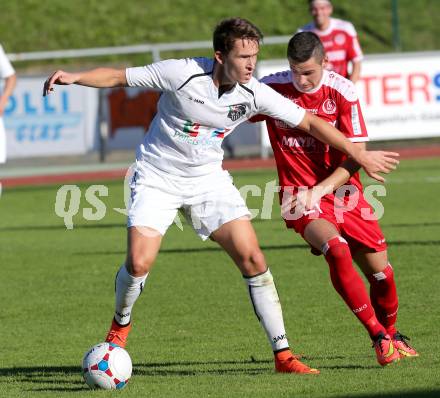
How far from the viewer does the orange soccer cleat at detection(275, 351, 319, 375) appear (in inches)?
251

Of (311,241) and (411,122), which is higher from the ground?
(311,241)

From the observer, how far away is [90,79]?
634cm

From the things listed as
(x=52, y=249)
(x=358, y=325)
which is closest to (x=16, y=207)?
(x=52, y=249)

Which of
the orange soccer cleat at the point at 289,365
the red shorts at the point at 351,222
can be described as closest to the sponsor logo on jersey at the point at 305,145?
the red shorts at the point at 351,222

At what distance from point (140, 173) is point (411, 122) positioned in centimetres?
1515

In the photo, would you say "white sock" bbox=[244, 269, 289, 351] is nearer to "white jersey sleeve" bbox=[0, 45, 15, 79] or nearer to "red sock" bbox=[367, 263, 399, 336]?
"red sock" bbox=[367, 263, 399, 336]

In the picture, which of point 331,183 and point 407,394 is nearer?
point 407,394

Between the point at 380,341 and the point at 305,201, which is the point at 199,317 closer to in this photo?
the point at 305,201

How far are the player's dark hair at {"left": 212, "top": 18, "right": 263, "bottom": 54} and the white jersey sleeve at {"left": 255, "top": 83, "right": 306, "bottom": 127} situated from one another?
0.35 meters

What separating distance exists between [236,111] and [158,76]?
48 centimetres

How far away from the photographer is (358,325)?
7957 mm

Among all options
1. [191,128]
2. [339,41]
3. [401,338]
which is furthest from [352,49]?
[191,128]

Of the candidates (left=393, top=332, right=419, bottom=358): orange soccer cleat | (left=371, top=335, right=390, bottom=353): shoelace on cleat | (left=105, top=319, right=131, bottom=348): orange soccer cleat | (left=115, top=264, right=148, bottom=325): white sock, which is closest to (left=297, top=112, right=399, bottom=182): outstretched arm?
(left=371, top=335, right=390, bottom=353): shoelace on cleat

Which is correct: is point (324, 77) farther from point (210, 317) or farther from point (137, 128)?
point (137, 128)
